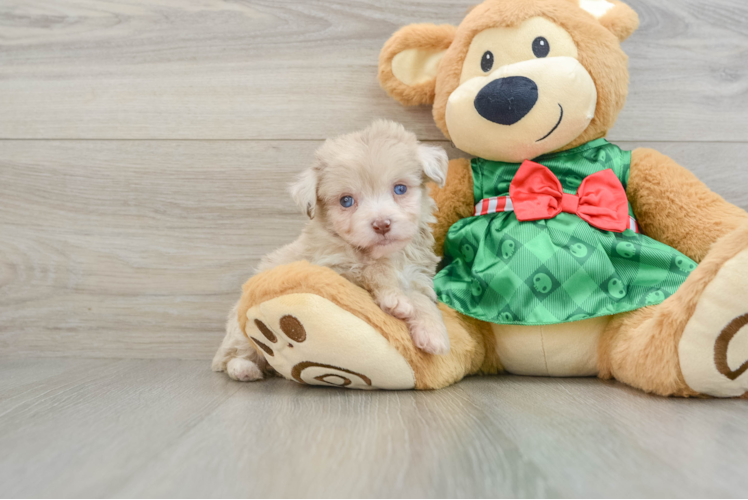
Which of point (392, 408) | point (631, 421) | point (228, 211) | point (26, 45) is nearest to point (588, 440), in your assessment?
point (631, 421)

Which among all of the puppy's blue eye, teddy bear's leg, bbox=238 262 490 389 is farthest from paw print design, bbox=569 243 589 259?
the puppy's blue eye

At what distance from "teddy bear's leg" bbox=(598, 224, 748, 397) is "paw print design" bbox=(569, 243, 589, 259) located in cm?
16

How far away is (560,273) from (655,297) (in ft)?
0.60

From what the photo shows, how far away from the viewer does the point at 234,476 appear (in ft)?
2.10

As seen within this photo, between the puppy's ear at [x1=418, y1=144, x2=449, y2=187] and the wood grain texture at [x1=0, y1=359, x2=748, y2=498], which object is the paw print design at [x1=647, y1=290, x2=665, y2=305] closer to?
the wood grain texture at [x1=0, y1=359, x2=748, y2=498]

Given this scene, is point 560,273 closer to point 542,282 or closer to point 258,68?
point 542,282

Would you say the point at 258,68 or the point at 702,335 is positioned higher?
the point at 258,68

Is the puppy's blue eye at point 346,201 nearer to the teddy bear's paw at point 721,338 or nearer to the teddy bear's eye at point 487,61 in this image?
the teddy bear's eye at point 487,61

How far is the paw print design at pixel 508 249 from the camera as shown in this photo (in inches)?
43.2

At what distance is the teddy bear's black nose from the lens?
107 cm

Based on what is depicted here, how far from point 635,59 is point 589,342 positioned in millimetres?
776

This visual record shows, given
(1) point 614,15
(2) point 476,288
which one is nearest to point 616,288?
(2) point 476,288

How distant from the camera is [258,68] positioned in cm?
143

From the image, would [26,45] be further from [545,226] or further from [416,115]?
[545,226]
